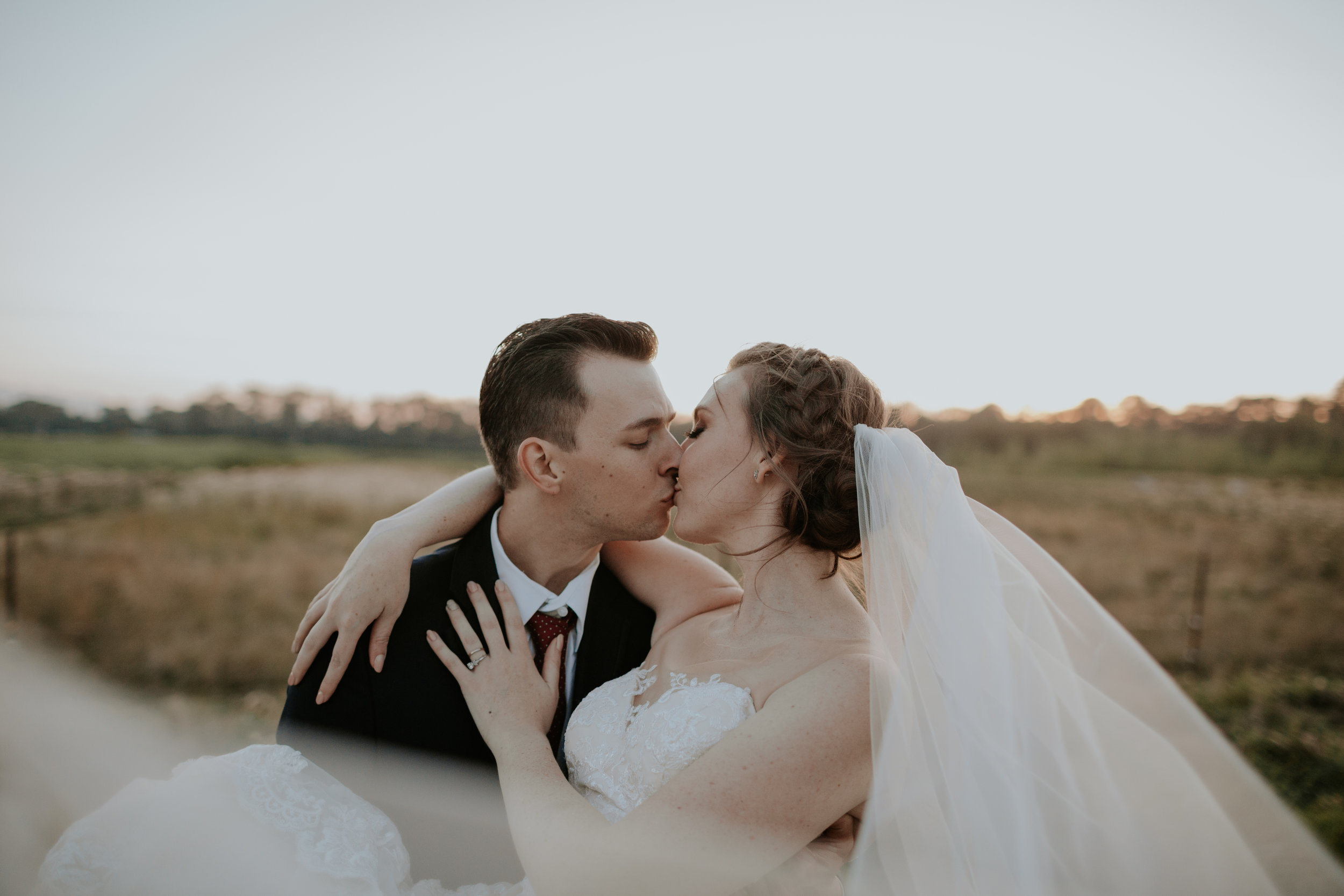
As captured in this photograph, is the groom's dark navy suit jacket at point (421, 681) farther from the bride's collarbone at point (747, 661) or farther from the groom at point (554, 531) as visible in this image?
the bride's collarbone at point (747, 661)

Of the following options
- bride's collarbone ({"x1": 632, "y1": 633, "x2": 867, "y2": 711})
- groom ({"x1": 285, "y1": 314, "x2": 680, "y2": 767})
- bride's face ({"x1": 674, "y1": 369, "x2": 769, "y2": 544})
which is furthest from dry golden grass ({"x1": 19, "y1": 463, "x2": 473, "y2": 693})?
bride's face ({"x1": 674, "y1": 369, "x2": 769, "y2": 544})

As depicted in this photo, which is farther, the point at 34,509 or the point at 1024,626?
the point at 34,509

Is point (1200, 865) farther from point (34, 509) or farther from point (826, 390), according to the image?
point (34, 509)

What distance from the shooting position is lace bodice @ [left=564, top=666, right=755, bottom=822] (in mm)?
2180

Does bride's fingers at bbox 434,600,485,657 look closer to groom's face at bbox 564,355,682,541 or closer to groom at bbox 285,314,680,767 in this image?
groom at bbox 285,314,680,767

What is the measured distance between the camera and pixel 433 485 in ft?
71.6

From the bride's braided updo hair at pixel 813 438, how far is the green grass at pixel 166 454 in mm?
13416

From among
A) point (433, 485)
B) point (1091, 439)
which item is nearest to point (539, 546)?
point (433, 485)

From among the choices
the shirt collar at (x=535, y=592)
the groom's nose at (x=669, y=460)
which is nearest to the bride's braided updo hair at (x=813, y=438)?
the groom's nose at (x=669, y=460)

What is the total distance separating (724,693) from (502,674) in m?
0.80

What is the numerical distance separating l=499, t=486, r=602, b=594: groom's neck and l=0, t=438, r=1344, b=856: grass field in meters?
5.93

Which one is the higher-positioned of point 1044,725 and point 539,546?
point 539,546

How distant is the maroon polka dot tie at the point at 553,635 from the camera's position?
106 inches

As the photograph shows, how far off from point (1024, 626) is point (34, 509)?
18578 millimetres
